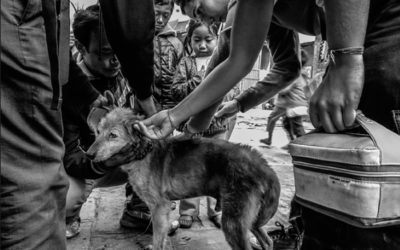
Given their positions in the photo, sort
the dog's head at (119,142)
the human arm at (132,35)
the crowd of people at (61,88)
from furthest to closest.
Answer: the dog's head at (119,142) → the human arm at (132,35) → the crowd of people at (61,88)

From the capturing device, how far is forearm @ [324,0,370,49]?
1.05 meters

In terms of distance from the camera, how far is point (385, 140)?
0.95m

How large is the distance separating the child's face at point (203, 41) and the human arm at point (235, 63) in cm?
223

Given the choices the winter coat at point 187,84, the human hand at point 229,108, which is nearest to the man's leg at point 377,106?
the human hand at point 229,108

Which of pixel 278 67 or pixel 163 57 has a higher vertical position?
pixel 163 57

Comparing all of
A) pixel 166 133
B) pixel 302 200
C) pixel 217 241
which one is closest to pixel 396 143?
pixel 302 200

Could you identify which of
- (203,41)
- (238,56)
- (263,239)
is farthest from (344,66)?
(203,41)

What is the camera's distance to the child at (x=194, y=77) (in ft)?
10.8

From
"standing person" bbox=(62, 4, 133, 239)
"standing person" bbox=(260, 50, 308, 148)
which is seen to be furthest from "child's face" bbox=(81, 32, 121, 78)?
"standing person" bbox=(260, 50, 308, 148)

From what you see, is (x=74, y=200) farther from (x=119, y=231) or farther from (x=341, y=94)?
(x=341, y=94)

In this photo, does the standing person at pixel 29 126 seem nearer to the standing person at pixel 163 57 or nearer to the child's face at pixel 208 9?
the child's face at pixel 208 9

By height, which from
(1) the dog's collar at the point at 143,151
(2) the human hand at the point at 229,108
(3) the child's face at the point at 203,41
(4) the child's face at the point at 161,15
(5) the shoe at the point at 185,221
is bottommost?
(5) the shoe at the point at 185,221

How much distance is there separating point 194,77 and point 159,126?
1585 mm

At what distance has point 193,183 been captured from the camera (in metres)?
2.61
